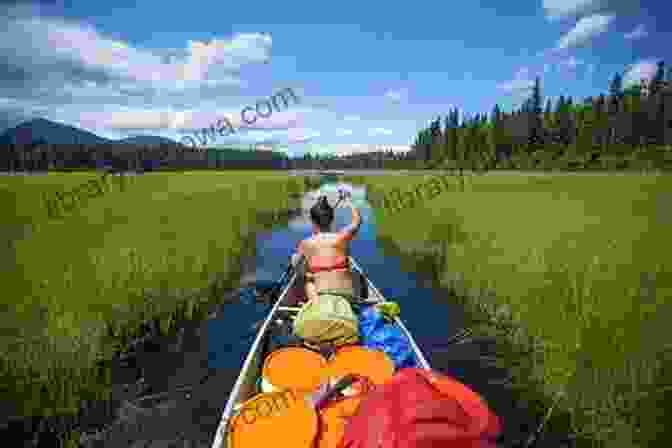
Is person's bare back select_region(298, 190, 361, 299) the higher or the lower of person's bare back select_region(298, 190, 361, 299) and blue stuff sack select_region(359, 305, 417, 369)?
the higher

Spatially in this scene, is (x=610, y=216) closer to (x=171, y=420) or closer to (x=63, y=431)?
(x=171, y=420)

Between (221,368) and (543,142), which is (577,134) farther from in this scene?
(221,368)

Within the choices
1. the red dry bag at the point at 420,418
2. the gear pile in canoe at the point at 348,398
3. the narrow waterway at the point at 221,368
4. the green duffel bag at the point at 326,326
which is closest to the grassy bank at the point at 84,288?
the narrow waterway at the point at 221,368

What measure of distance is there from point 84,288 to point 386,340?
14.6ft

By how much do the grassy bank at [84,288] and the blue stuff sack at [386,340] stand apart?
10.9 ft

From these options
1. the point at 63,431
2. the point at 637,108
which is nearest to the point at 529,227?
the point at 63,431

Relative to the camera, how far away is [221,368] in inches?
203

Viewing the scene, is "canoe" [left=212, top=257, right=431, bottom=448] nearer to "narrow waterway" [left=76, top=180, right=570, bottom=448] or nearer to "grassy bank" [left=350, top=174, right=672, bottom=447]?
"narrow waterway" [left=76, top=180, right=570, bottom=448]

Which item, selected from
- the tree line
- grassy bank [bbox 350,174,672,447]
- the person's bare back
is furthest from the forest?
the person's bare back

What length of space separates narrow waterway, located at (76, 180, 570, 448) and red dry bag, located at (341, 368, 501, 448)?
2564 mm

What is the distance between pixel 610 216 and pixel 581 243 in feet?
14.6

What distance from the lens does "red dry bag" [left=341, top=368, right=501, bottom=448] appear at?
5.96ft

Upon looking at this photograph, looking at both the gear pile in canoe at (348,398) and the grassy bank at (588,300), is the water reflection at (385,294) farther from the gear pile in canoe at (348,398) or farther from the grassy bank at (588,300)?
the gear pile in canoe at (348,398)

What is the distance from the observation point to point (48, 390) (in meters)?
3.54
